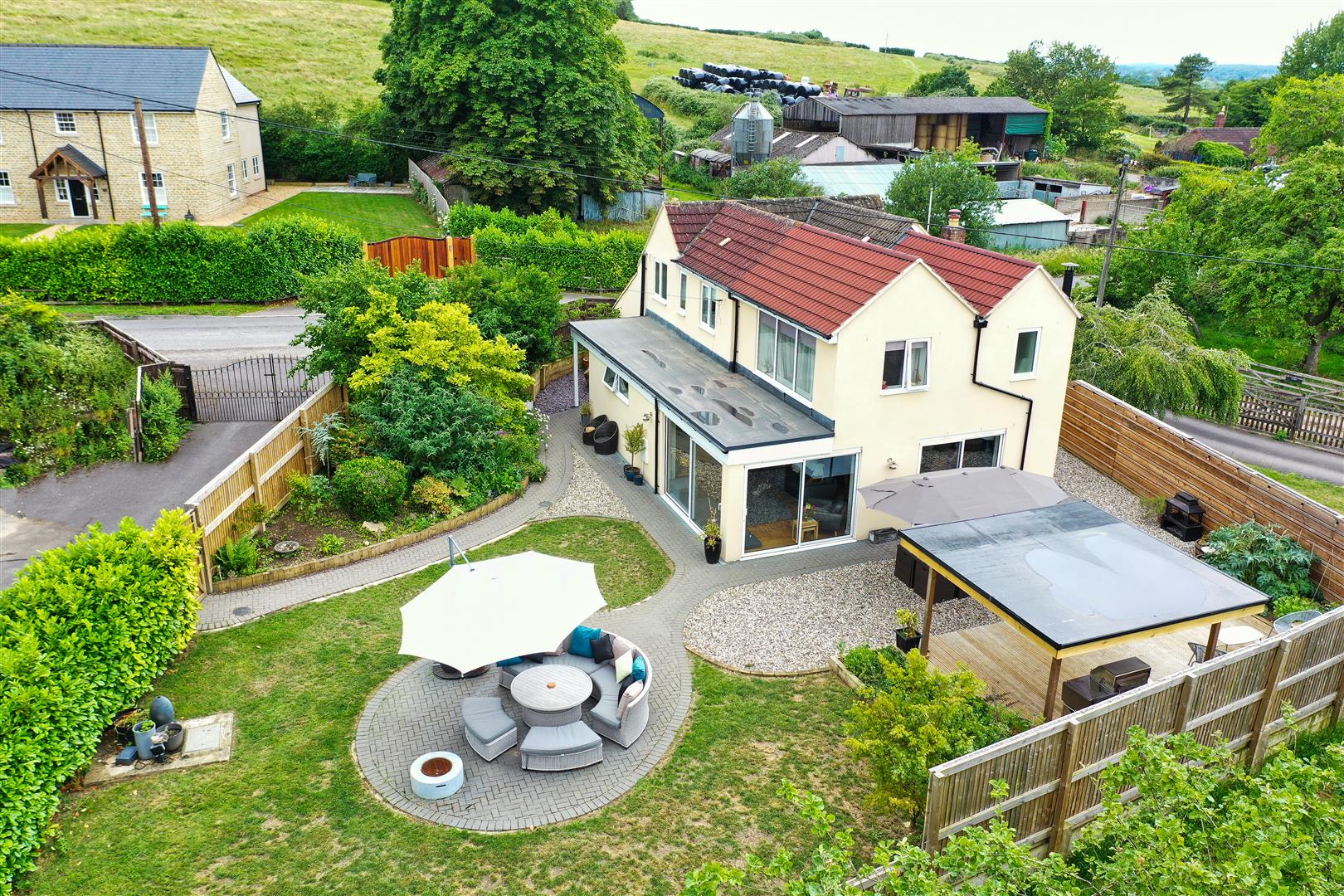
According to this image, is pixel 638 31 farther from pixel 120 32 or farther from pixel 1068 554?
pixel 1068 554

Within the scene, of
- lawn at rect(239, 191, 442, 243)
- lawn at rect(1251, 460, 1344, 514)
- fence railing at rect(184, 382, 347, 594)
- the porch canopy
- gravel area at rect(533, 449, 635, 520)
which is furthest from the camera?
lawn at rect(239, 191, 442, 243)

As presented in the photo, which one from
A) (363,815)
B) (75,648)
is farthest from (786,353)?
(75,648)

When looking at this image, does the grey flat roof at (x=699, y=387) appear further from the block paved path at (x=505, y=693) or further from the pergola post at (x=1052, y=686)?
the pergola post at (x=1052, y=686)

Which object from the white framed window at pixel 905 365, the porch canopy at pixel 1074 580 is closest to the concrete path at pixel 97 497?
the white framed window at pixel 905 365

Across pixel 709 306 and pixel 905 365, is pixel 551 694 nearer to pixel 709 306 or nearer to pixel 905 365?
pixel 905 365

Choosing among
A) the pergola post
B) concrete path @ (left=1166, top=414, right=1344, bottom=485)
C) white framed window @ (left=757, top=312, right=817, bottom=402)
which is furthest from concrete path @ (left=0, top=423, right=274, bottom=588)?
concrete path @ (left=1166, top=414, right=1344, bottom=485)

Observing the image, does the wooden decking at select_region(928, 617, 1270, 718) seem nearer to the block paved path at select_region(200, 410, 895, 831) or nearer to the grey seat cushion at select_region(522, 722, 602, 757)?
the block paved path at select_region(200, 410, 895, 831)
